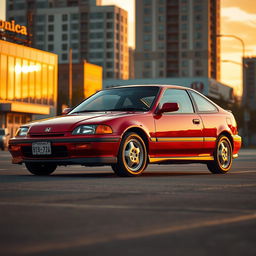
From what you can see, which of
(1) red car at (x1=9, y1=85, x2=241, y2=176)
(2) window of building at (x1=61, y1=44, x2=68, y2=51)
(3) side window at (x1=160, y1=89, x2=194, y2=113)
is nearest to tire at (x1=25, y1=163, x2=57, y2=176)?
(1) red car at (x1=9, y1=85, x2=241, y2=176)

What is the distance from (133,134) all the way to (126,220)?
5721mm

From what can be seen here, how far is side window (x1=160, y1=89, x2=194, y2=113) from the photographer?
40.3 ft

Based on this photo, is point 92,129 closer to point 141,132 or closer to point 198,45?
point 141,132

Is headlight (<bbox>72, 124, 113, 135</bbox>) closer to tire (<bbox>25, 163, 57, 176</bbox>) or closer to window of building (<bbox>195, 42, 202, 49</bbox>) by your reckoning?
tire (<bbox>25, 163, 57, 176</bbox>)

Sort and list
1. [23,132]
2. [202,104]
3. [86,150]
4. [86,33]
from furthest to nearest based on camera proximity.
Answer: [86,33]
[202,104]
[23,132]
[86,150]

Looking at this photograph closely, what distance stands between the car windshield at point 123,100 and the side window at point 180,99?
0.24 meters

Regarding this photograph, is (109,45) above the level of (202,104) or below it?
above

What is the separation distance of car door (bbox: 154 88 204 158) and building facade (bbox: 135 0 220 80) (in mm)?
147134

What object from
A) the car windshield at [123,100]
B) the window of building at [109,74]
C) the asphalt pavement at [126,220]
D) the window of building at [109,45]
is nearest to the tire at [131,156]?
the car windshield at [123,100]

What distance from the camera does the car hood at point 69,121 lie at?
1088cm

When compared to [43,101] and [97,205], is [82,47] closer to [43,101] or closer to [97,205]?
[43,101]

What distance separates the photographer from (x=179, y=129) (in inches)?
473

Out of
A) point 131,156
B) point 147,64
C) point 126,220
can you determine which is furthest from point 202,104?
point 147,64

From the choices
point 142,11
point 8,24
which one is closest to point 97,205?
point 8,24
